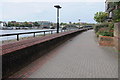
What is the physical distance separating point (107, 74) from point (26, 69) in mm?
2551

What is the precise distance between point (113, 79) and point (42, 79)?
1.95 metres

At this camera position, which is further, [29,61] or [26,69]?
[29,61]

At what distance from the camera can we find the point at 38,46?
640 centimetres

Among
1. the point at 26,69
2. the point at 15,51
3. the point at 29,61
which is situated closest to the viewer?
the point at 15,51

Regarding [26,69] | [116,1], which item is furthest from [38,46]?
[116,1]

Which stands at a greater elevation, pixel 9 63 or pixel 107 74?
pixel 9 63

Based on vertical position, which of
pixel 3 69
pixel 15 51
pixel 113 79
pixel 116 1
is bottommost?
pixel 113 79

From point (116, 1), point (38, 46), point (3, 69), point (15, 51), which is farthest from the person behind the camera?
point (116, 1)

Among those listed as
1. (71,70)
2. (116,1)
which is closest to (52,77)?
(71,70)

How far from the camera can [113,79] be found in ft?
13.2

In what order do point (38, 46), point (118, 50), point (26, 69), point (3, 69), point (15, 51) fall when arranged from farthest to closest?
1. point (118, 50)
2. point (38, 46)
3. point (26, 69)
4. point (15, 51)
5. point (3, 69)

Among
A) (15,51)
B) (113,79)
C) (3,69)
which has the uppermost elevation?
(15,51)

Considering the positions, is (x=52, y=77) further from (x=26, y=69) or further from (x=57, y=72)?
(x=26, y=69)

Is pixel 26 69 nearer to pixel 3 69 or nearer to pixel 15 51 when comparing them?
pixel 15 51
